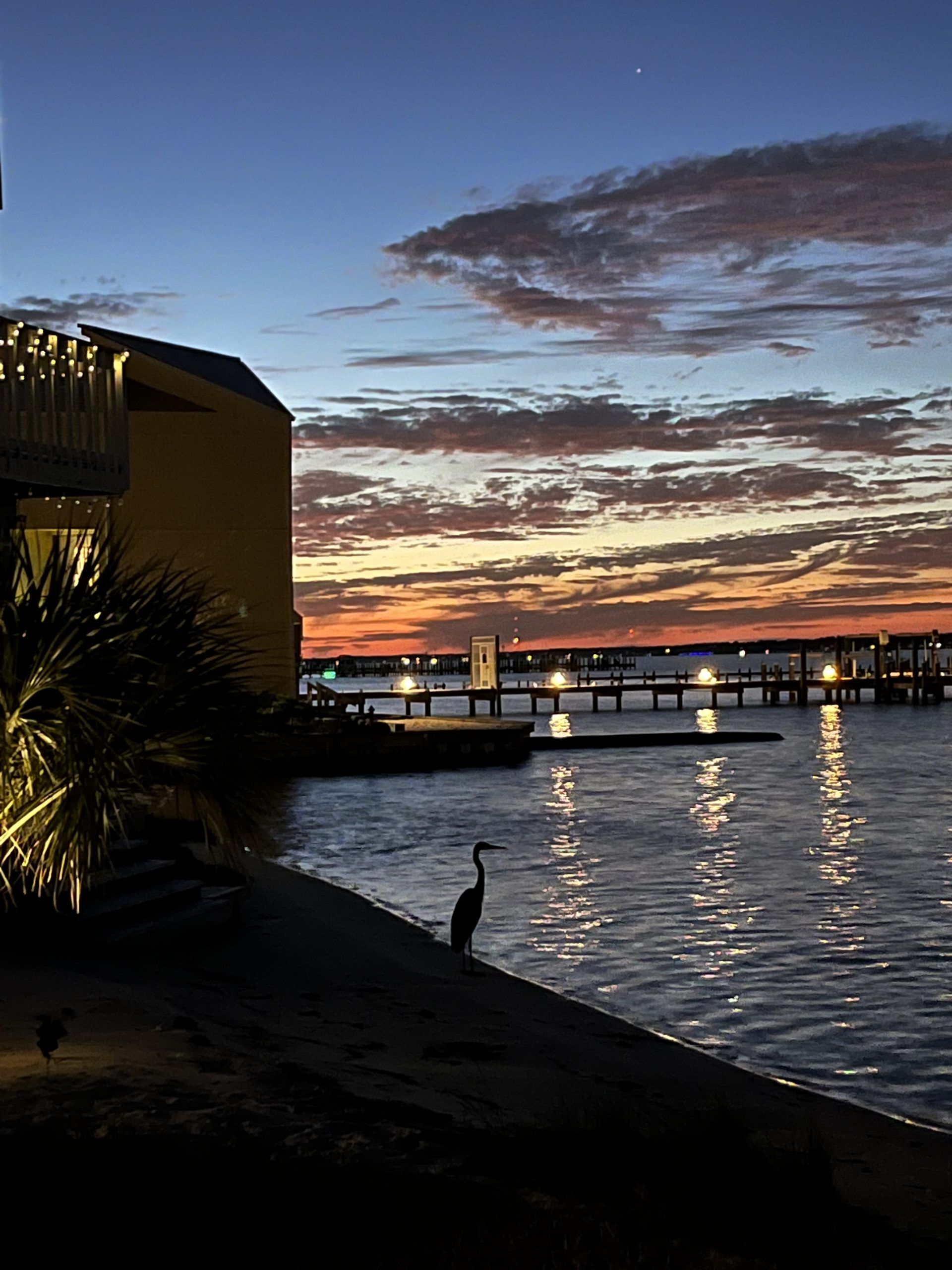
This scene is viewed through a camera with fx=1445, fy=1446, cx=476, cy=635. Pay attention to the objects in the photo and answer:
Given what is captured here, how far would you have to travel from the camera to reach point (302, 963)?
39.5 feet

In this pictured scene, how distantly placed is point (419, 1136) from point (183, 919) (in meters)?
5.77

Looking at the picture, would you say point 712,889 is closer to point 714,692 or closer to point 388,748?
point 388,748

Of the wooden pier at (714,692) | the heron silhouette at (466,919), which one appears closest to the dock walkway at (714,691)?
the wooden pier at (714,692)

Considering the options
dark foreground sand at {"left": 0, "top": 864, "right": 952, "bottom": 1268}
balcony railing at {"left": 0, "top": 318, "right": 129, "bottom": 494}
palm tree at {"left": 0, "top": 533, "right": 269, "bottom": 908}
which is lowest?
dark foreground sand at {"left": 0, "top": 864, "right": 952, "bottom": 1268}

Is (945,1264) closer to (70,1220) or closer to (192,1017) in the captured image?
(70,1220)

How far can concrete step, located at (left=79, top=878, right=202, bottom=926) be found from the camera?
35.7ft

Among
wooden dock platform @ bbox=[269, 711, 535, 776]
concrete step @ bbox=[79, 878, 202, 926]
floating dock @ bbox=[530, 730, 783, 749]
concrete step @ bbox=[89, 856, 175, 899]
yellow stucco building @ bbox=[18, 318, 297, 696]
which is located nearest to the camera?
concrete step @ bbox=[79, 878, 202, 926]

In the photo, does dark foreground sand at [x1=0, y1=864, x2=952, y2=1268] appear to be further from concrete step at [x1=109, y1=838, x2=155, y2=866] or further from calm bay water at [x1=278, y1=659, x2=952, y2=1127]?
calm bay water at [x1=278, y1=659, x2=952, y2=1127]

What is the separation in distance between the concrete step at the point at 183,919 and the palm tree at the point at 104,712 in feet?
9.87

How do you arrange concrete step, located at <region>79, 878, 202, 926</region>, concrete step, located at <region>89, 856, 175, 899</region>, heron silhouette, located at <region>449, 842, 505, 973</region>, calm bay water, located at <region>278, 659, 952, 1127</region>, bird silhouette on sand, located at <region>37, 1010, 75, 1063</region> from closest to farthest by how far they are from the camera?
bird silhouette on sand, located at <region>37, 1010, 75, 1063</region>
concrete step, located at <region>79, 878, 202, 926</region>
concrete step, located at <region>89, 856, 175, 899</region>
calm bay water, located at <region>278, 659, 952, 1127</region>
heron silhouette, located at <region>449, 842, 505, 973</region>

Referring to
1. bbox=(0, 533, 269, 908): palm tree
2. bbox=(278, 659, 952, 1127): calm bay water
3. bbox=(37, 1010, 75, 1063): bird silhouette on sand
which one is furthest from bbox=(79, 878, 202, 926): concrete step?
bbox=(278, 659, 952, 1127): calm bay water

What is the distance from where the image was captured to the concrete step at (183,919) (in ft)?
35.8

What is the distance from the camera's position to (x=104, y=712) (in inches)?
271

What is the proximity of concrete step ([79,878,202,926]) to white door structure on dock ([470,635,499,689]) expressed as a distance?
2282 inches
